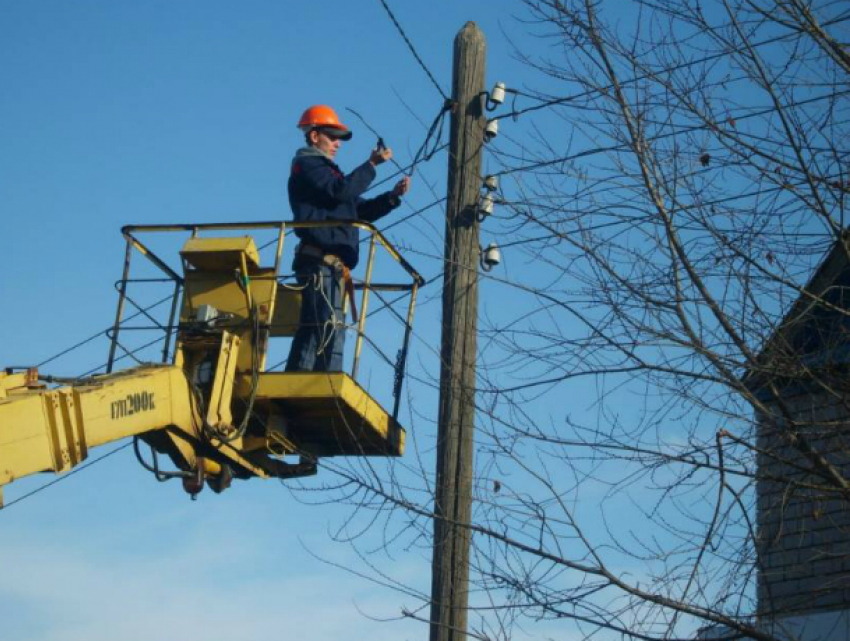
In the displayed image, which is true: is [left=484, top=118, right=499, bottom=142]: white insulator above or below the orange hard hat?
below

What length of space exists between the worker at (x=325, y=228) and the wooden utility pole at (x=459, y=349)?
1.19 metres

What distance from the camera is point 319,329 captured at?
10102mm

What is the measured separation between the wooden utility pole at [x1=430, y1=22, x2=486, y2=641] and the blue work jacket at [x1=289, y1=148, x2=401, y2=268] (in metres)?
1.21

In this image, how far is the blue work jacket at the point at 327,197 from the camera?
1036 centimetres

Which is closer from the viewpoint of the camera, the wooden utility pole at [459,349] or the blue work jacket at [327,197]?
the wooden utility pole at [459,349]

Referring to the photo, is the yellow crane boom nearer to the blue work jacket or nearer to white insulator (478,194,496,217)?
the blue work jacket

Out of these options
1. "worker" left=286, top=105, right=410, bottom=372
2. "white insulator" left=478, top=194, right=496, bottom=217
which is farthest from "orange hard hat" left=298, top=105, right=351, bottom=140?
"white insulator" left=478, top=194, right=496, bottom=217

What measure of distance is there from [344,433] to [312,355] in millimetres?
740

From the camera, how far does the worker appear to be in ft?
33.3

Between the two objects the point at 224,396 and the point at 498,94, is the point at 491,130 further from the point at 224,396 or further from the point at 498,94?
the point at 224,396

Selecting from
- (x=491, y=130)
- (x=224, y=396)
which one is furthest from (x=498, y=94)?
(x=224, y=396)

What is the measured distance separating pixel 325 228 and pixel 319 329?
0.77m

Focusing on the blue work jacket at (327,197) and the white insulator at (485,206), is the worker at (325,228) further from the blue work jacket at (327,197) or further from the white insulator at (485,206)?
the white insulator at (485,206)

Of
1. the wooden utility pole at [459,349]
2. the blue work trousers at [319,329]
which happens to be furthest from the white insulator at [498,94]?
the blue work trousers at [319,329]
